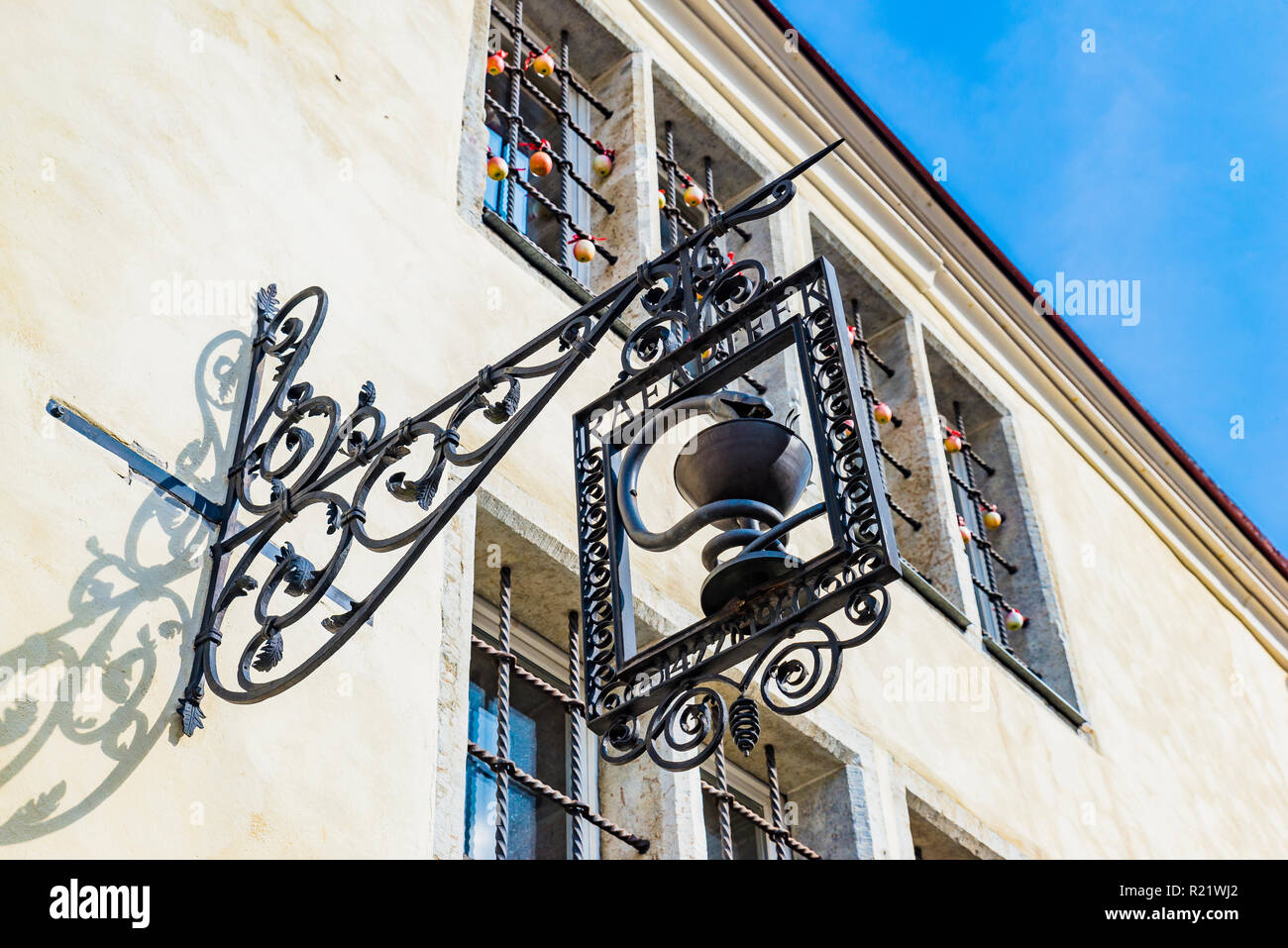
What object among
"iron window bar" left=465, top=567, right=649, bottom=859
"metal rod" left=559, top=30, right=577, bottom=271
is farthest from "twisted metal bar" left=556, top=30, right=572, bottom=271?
"iron window bar" left=465, top=567, right=649, bottom=859

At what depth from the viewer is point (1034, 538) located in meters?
7.73

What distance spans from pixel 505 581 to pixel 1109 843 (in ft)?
10.3

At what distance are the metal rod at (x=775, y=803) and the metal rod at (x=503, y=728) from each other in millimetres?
1031

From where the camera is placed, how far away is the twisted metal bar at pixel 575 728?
415 cm

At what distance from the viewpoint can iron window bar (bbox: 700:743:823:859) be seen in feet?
15.5

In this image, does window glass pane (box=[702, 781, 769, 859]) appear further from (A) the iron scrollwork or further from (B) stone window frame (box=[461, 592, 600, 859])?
(A) the iron scrollwork

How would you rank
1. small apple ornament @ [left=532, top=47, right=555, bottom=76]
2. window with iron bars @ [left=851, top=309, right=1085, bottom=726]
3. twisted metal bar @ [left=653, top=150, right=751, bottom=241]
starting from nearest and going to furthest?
Result: small apple ornament @ [left=532, top=47, right=555, bottom=76] → twisted metal bar @ [left=653, top=150, right=751, bottom=241] → window with iron bars @ [left=851, top=309, right=1085, bottom=726]

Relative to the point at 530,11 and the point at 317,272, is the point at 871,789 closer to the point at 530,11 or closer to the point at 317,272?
the point at 317,272

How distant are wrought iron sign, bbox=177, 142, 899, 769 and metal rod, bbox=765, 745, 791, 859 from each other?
1.85 m

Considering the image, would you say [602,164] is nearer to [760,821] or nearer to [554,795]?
[760,821]

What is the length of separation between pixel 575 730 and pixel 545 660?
0.30 metres

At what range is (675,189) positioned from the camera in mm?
6758

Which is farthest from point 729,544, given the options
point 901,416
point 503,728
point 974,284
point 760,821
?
point 974,284

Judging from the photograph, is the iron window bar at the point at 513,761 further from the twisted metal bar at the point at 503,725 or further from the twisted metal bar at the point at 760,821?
the twisted metal bar at the point at 760,821
